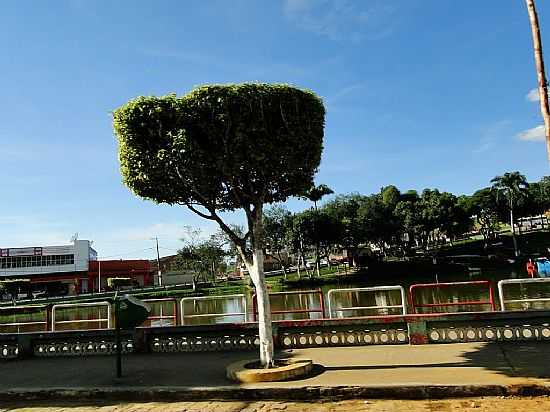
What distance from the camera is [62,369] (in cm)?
1065

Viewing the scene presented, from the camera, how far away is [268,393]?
7.43 m

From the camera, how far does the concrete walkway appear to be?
7059 millimetres

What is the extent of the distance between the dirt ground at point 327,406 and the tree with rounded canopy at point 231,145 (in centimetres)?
154

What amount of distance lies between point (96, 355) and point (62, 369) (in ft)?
6.06

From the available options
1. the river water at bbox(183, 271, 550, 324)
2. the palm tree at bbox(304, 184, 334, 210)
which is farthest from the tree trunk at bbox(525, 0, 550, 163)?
the palm tree at bbox(304, 184, 334, 210)

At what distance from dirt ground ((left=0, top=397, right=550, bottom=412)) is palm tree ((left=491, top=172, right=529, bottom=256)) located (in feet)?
238

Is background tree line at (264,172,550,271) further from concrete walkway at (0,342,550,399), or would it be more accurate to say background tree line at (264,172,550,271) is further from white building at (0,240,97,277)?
concrete walkway at (0,342,550,399)

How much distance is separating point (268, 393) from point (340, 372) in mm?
1465

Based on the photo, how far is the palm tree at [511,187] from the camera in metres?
72.8

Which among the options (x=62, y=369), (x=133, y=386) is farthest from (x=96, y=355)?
(x=133, y=386)

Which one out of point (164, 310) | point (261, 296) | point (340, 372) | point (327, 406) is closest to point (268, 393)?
point (327, 406)

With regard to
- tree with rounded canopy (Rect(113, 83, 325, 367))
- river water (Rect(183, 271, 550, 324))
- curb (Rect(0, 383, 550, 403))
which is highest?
tree with rounded canopy (Rect(113, 83, 325, 367))

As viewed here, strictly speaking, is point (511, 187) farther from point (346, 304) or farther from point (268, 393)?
point (268, 393)

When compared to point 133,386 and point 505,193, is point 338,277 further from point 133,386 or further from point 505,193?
point 133,386
